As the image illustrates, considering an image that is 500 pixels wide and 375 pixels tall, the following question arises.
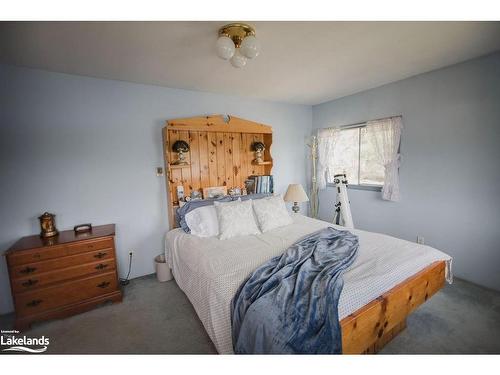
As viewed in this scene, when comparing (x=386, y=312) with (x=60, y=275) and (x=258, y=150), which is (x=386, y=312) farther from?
(x=60, y=275)

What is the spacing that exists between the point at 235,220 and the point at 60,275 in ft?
5.39

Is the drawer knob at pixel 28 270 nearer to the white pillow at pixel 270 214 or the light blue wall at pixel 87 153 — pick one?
the light blue wall at pixel 87 153

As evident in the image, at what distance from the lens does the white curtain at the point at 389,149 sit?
281 cm

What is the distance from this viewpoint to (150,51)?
5.90ft

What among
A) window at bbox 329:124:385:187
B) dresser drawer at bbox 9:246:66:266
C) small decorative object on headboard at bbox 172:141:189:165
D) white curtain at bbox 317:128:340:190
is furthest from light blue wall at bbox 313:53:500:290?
dresser drawer at bbox 9:246:66:266

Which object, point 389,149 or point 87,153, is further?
point 389,149

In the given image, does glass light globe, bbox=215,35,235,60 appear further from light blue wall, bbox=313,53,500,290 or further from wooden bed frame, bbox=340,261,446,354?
light blue wall, bbox=313,53,500,290

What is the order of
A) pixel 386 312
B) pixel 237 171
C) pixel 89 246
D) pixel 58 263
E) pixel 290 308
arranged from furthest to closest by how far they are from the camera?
pixel 237 171
pixel 89 246
pixel 58 263
pixel 386 312
pixel 290 308

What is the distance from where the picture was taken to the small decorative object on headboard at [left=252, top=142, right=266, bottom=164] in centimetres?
329

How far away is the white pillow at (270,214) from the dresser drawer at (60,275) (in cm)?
156

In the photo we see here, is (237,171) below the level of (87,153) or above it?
below

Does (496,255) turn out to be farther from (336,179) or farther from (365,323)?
(365,323)

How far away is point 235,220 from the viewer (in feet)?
7.59

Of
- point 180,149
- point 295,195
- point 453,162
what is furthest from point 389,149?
point 180,149
